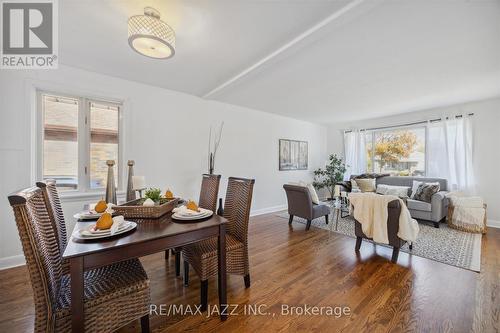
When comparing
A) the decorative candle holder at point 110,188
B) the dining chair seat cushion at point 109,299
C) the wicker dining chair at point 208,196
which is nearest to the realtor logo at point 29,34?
the decorative candle holder at point 110,188

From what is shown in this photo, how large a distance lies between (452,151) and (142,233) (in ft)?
19.0

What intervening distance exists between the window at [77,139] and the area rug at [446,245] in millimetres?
3705

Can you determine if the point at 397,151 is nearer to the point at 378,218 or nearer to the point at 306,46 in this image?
the point at 378,218

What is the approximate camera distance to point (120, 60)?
2.49 metres

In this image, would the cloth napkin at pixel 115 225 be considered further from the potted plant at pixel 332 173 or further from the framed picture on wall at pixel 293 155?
the potted plant at pixel 332 173

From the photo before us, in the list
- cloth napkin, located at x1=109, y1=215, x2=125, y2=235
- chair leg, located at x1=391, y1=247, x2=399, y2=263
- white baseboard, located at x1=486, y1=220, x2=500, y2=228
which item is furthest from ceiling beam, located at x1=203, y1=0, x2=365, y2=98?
white baseboard, located at x1=486, y1=220, x2=500, y2=228

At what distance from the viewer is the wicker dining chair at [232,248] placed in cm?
168

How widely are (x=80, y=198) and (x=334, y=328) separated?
3261 millimetres

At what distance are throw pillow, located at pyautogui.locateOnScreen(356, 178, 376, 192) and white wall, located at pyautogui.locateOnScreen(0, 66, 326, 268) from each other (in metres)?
1.55

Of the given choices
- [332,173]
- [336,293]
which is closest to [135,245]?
[336,293]

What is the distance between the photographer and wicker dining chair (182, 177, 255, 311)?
1.68 metres

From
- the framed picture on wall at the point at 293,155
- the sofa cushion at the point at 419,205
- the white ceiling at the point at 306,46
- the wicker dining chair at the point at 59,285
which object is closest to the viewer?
the wicker dining chair at the point at 59,285

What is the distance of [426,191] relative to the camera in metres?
3.84

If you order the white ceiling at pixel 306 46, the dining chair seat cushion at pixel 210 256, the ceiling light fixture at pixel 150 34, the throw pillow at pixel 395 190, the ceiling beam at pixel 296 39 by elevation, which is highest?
the white ceiling at pixel 306 46
